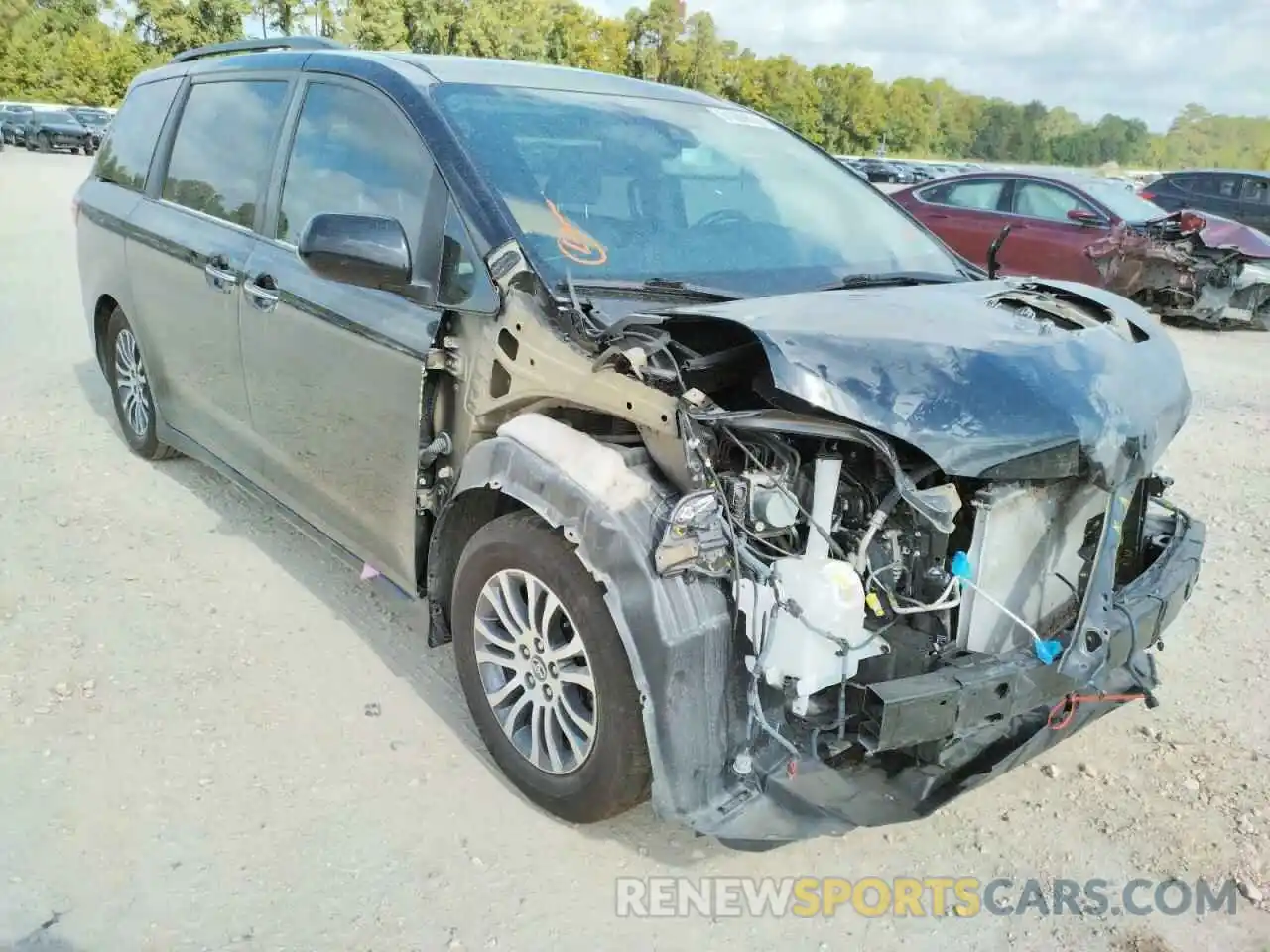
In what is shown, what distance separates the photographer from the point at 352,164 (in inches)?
131

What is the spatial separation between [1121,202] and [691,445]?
1048cm

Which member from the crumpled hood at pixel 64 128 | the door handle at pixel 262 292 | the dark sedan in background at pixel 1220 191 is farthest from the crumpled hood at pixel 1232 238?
the crumpled hood at pixel 64 128

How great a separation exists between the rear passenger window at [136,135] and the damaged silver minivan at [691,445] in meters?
1.33

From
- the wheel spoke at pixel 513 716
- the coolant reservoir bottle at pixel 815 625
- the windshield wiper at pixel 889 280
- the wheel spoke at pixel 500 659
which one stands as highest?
the windshield wiper at pixel 889 280

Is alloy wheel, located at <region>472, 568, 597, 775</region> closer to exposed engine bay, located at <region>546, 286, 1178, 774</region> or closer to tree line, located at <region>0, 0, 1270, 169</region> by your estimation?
exposed engine bay, located at <region>546, 286, 1178, 774</region>

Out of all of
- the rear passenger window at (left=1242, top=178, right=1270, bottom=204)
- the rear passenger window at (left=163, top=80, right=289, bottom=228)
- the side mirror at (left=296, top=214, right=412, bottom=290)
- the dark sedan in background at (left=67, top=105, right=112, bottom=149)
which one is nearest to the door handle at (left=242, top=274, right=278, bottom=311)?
the rear passenger window at (left=163, top=80, right=289, bottom=228)

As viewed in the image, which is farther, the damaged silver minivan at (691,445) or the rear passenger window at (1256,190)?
the rear passenger window at (1256,190)

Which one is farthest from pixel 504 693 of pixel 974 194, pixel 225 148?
pixel 974 194

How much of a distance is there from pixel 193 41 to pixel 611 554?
55099mm

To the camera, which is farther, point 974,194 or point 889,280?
point 974,194

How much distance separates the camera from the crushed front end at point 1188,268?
1032cm

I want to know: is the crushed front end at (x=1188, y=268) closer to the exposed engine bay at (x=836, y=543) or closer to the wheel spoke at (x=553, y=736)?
the exposed engine bay at (x=836, y=543)

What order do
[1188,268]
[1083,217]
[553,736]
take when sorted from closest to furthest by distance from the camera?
[553,736], [1188,268], [1083,217]

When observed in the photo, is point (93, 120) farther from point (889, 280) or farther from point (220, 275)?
point (889, 280)
